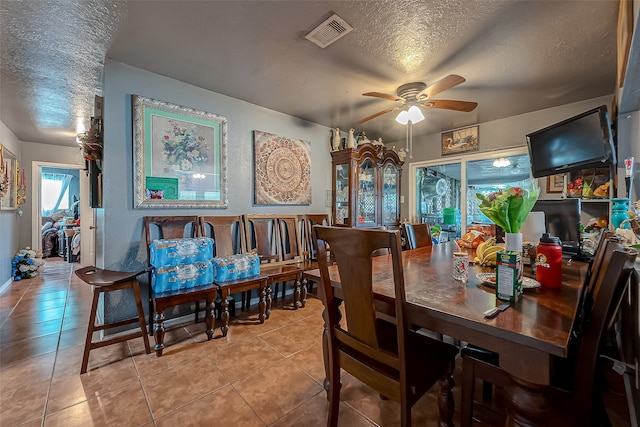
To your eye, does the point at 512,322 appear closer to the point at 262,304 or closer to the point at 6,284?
the point at 262,304

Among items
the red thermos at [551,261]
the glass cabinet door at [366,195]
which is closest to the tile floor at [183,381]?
the red thermos at [551,261]

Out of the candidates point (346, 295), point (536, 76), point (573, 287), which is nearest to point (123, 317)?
point (346, 295)

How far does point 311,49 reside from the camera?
207 centimetres

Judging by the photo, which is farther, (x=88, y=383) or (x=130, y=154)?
(x=130, y=154)

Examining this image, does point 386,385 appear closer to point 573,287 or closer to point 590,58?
point 573,287

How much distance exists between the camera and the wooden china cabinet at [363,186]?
376cm

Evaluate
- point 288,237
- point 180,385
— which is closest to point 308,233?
point 288,237

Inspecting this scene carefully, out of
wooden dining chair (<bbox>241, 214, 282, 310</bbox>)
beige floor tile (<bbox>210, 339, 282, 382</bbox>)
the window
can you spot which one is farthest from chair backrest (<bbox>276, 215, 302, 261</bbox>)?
the window

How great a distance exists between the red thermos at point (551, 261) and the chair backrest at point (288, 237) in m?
2.58

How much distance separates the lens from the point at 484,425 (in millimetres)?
1351

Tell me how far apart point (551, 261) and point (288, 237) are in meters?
2.65

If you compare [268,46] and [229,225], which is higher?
[268,46]

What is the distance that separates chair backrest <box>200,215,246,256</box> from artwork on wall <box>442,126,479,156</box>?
10.9ft

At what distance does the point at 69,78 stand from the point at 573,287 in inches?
163
